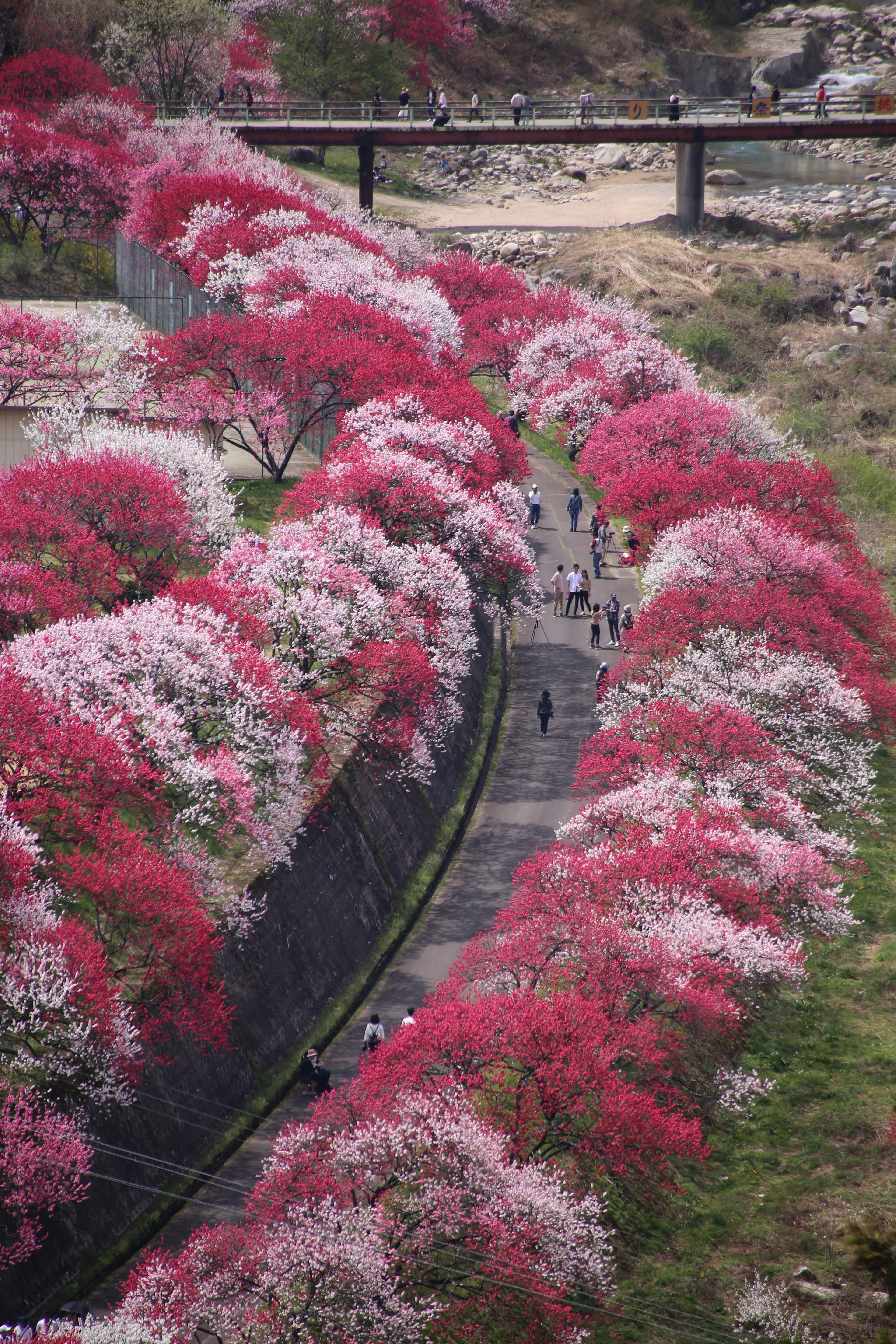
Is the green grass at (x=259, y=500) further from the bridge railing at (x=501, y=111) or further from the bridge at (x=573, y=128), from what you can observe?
the bridge railing at (x=501, y=111)

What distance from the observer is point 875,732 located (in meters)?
46.1

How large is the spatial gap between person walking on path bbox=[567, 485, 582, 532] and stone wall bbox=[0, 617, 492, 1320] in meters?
20.2

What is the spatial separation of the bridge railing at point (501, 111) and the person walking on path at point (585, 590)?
52.2 meters

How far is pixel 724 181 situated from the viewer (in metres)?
115

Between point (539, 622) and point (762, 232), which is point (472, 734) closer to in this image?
point (539, 622)

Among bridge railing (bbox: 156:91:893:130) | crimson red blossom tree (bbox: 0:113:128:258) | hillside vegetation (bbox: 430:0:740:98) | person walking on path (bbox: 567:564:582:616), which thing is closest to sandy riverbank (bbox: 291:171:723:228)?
bridge railing (bbox: 156:91:893:130)

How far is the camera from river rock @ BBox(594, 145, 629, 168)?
118 m

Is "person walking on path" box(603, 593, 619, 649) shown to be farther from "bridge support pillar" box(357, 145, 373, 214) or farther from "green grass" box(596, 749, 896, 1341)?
"bridge support pillar" box(357, 145, 373, 214)

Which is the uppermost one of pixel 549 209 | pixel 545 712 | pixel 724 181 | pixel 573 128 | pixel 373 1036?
pixel 573 128

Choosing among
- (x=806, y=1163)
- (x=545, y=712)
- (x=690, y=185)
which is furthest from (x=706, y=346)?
(x=806, y=1163)

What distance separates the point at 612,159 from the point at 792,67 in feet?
107

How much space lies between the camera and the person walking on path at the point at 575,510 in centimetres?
5969

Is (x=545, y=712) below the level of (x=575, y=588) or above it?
below

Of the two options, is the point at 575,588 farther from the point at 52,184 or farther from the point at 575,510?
the point at 52,184
